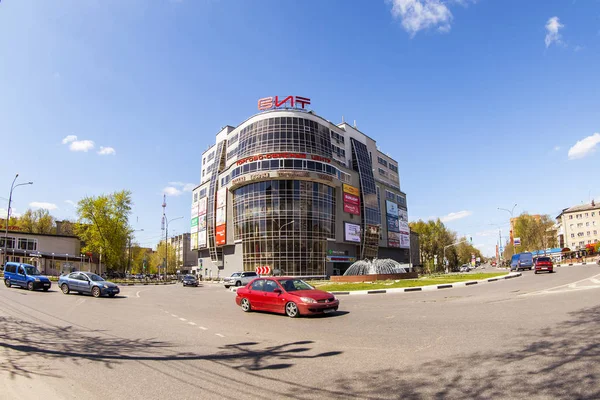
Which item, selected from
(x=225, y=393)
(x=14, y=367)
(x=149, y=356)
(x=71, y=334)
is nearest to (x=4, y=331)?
(x=71, y=334)

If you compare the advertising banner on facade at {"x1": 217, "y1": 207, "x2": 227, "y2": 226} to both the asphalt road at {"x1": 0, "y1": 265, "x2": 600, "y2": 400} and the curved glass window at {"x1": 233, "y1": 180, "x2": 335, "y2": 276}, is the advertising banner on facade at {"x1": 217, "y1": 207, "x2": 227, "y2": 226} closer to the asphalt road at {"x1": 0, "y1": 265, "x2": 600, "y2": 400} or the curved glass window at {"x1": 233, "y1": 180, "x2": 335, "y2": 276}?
the curved glass window at {"x1": 233, "y1": 180, "x2": 335, "y2": 276}

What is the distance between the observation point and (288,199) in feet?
187

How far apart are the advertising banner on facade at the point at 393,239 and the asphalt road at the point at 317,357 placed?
6965cm

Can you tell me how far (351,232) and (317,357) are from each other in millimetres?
58830

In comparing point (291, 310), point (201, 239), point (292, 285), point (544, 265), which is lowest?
point (544, 265)

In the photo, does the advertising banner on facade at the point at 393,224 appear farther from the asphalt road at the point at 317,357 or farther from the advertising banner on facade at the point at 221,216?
the asphalt road at the point at 317,357

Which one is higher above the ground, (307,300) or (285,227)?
(285,227)

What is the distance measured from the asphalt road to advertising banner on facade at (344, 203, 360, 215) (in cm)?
5288

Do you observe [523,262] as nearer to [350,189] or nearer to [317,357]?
[350,189]

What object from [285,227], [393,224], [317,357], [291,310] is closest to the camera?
[317,357]

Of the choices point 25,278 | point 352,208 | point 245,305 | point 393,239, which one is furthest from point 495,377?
point 393,239

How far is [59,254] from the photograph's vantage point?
68188mm

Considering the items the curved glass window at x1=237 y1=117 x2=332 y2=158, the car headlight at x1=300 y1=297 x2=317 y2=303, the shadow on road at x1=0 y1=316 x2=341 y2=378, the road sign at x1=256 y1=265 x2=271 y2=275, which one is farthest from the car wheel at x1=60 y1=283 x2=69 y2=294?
the curved glass window at x1=237 y1=117 x2=332 y2=158

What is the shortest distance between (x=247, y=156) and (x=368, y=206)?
1022 inches
